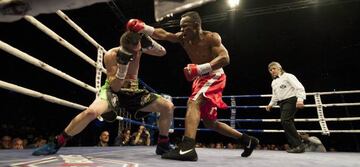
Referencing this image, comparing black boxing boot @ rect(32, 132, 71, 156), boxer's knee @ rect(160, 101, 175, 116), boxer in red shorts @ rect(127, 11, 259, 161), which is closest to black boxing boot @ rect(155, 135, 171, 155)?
boxer's knee @ rect(160, 101, 175, 116)

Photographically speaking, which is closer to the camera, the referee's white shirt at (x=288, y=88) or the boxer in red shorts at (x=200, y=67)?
the boxer in red shorts at (x=200, y=67)

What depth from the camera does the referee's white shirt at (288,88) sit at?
11.5 ft

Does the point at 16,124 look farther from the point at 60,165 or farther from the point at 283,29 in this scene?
the point at 283,29

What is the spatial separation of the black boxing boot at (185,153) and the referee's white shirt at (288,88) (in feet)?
6.67

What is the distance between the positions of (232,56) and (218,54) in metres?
11.7

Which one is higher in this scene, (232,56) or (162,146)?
(232,56)

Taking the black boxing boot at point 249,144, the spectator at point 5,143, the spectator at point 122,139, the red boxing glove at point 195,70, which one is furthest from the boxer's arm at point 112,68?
the spectator at point 5,143

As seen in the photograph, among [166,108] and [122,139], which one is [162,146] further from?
[122,139]

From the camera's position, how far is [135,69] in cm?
233

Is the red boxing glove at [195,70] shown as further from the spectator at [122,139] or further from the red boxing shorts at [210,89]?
the spectator at [122,139]

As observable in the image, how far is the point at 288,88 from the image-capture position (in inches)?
140

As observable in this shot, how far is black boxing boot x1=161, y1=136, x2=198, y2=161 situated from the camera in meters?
1.78

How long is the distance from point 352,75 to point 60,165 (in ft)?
44.9

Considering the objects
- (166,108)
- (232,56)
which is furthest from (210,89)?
(232,56)
